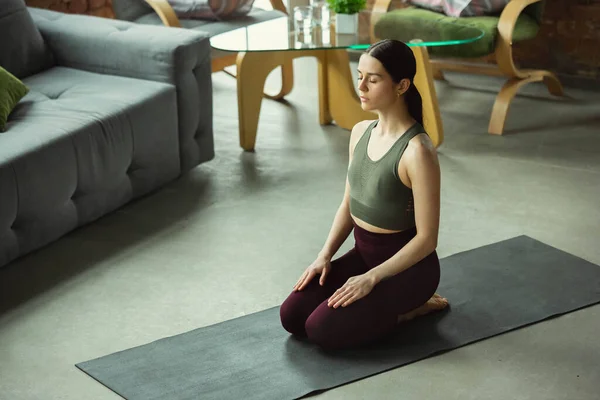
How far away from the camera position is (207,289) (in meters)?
2.85

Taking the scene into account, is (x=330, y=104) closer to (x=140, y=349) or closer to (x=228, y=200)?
(x=228, y=200)

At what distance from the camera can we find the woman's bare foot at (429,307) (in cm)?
260

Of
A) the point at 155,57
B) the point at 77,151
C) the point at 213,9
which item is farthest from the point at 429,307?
the point at 213,9

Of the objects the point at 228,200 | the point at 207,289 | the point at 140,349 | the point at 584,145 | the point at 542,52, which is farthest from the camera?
the point at 542,52

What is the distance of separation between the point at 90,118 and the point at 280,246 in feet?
2.55

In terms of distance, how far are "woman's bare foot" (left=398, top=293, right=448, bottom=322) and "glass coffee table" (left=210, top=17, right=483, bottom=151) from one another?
4.34 ft

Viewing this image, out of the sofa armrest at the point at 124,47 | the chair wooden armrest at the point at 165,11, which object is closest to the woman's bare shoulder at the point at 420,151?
the sofa armrest at the point at 124,47

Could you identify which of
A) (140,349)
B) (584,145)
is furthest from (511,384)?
(584,145)

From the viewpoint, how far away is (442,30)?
4.00m

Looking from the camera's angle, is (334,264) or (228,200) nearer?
(334,264)

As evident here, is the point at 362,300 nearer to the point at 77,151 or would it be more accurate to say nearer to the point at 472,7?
the point at 77,151

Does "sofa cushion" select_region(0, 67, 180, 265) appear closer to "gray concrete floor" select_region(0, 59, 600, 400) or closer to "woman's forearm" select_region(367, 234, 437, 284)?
"gray concrete floor" select_region(0, 59, 600, 400)

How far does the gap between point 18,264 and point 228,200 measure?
2.70ft

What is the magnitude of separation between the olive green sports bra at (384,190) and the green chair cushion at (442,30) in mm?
1608
